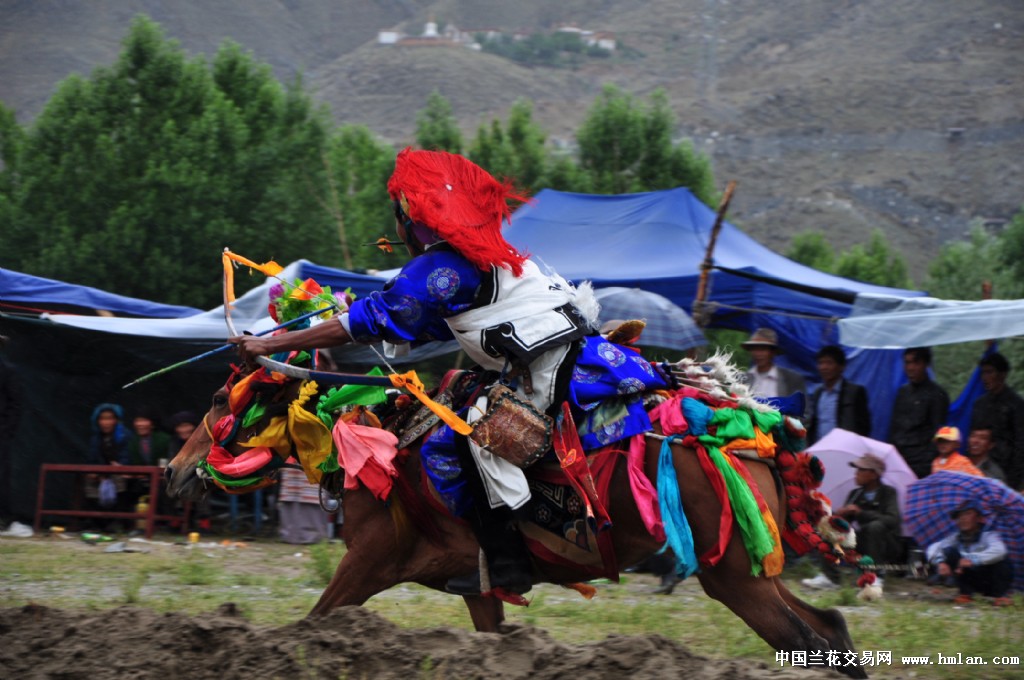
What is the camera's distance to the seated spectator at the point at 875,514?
9578 millimetres

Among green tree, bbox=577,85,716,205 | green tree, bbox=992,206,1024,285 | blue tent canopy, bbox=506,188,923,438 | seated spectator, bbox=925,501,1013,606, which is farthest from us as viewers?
green tree, bbox=992,206,1024,285

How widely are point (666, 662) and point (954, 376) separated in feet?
74.1

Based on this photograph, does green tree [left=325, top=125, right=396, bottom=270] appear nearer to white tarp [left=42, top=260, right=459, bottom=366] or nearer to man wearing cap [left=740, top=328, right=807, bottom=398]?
white tarp [left=42, top=260, right=459, bottom=366]

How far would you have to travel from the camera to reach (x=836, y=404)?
1059cm

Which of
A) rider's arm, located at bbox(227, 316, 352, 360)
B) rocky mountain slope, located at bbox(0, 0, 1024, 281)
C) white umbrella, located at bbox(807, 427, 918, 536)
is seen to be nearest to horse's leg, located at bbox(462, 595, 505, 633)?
rider's arm, located at bbox(227, 316, 352, 360)

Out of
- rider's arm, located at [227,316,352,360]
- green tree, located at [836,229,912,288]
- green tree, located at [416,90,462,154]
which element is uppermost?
green tree, located at [416,90,462,154]

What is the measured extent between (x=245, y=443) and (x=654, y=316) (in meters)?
5.98

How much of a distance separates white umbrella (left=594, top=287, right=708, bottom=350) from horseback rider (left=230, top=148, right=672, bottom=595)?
17.9 ft

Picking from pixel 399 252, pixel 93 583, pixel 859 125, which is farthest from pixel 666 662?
pixel 859 125

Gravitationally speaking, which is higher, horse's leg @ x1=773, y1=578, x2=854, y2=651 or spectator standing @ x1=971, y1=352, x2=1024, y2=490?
spectator standing @ x1=971, y1=352, x2=1024, y2=490

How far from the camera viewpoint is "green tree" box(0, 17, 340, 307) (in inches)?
872

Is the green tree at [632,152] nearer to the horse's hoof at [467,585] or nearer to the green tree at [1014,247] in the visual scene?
the green tree at [1014,247]

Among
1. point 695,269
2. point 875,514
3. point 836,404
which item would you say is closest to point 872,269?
point 695,269

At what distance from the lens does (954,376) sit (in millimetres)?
25734
